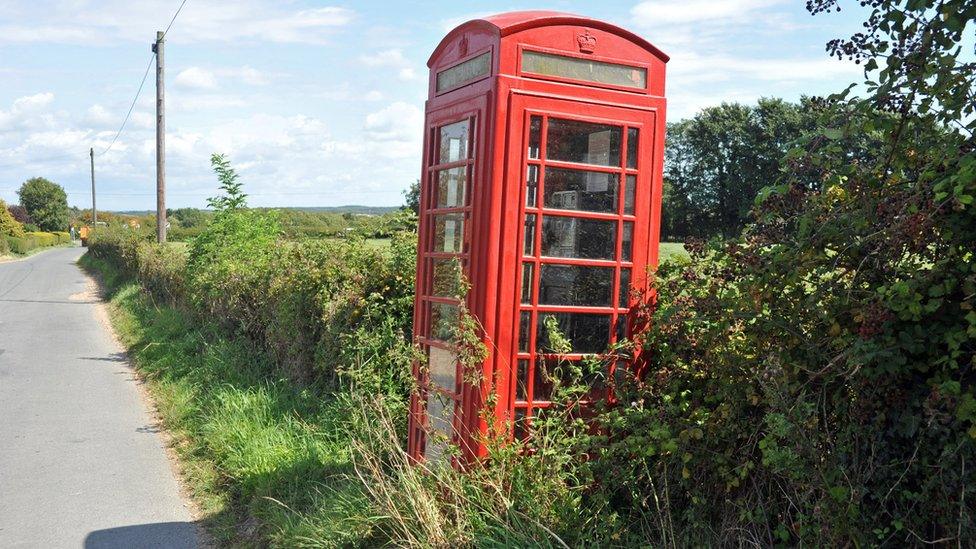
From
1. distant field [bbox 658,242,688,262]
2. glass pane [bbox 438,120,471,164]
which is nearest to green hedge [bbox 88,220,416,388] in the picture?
glass pane [bbox 438,120,471,164]

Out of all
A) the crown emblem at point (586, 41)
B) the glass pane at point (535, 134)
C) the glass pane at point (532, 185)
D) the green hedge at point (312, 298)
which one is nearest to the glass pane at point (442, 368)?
the green hedge at point (312, 298)

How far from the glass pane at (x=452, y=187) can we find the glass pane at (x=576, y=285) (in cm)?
71

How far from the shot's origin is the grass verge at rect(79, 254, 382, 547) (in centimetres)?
551

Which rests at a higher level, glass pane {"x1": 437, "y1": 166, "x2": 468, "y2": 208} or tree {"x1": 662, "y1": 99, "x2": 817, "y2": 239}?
tree {"x1": 662, "y1": 99, "x2": 817, "y2": 239}

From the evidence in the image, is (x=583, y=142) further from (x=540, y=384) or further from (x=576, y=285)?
(x=540, y=384)

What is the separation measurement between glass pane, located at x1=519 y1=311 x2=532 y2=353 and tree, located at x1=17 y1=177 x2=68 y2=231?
424 ft

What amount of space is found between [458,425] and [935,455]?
9.00 feet

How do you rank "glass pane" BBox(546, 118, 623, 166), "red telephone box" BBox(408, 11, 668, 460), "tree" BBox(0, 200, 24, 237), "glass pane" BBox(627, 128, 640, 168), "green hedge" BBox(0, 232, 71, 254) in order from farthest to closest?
"tree" BBox(0, 200, 24, 237) < "green hedge" BBox(0, 232, 71, 254) < "glass pane" BBox(627, 128, 640, 168) < "glass pane" BBox(546, 118, 623, 166) < "red telephone box" BBox(408, 11, 668, 460)

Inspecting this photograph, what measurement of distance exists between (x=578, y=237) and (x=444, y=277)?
0.92m

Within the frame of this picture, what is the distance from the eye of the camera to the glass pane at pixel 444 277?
5.32m

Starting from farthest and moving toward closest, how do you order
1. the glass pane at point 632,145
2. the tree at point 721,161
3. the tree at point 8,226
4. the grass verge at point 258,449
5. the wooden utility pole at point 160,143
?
the tree at point 8,226 → the tree at point 721,161 → the wooden utility pole at point 160,143 → the grass verge at point 258,449 → the glass pane at point 632,145

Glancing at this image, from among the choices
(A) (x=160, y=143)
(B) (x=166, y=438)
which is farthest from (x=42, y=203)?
(B) (x=166, y=438)

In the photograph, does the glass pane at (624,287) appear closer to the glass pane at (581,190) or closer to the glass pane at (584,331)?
the glass pane at (584,331)

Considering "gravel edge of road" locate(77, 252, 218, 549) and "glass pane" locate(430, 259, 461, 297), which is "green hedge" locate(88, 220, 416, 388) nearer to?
"glass pane" locate(430, 259, 461, 297)
